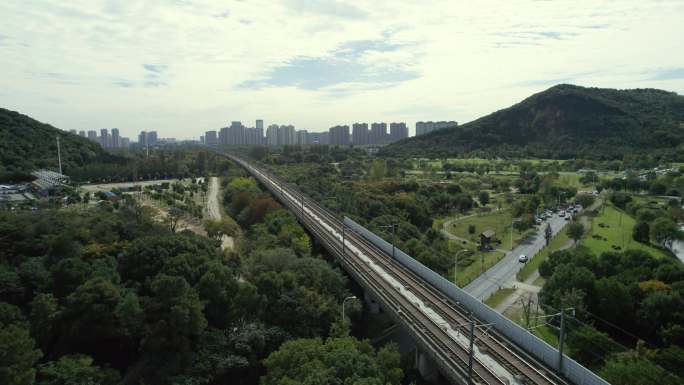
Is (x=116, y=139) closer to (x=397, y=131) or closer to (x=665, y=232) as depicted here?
(x=397, y=131)

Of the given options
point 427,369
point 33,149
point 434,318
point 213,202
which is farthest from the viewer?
point 33,149

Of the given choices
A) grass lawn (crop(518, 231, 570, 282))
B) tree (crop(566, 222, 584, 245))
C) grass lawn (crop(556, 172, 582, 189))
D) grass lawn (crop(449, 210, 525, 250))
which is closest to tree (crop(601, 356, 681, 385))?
grass lawn (crop(518, 231, 570, 282))

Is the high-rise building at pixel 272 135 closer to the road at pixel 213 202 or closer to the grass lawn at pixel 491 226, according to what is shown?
the road at pixel 213 202

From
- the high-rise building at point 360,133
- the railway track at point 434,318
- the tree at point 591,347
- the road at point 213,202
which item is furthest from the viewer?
the high-rise building at point 360,133

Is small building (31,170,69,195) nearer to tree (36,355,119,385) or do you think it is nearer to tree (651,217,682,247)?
tree (36,355,119,385)

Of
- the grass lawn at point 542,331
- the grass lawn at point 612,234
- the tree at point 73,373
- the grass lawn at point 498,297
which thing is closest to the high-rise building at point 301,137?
the grass lawn at point 612,234

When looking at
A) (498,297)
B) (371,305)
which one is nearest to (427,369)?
(371,305)

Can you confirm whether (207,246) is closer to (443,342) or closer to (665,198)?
(443,342)
